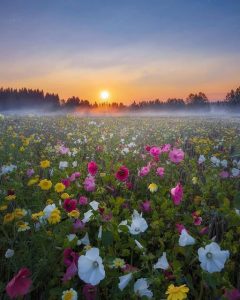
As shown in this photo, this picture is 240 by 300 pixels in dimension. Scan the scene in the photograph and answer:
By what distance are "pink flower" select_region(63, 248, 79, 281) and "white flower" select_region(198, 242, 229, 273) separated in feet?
2.43

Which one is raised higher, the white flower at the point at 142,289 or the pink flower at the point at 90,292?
the white flower at the point at 142,289

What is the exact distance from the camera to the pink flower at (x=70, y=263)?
2.14 metres

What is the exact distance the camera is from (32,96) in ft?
470

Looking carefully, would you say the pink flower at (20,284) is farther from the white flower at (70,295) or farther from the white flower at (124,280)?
the white flower at (124,280)

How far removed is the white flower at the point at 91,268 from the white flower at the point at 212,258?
55 cm

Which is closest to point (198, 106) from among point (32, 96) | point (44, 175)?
point (32, 96)

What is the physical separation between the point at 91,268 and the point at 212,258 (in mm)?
670

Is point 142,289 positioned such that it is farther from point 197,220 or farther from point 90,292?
point 197,220

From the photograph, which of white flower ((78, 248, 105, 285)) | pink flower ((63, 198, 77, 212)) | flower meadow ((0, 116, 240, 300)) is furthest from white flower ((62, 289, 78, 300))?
pink flower ((63, 198, 77, 212))

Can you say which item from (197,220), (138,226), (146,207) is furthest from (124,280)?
(146,207)

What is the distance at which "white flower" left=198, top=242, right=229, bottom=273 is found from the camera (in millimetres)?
1973

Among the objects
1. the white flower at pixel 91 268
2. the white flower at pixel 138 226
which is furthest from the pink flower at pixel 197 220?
the white flower at pixel 91 268

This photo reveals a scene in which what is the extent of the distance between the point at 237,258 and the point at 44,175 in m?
2.98

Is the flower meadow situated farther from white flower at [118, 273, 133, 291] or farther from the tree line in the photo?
the tree line
